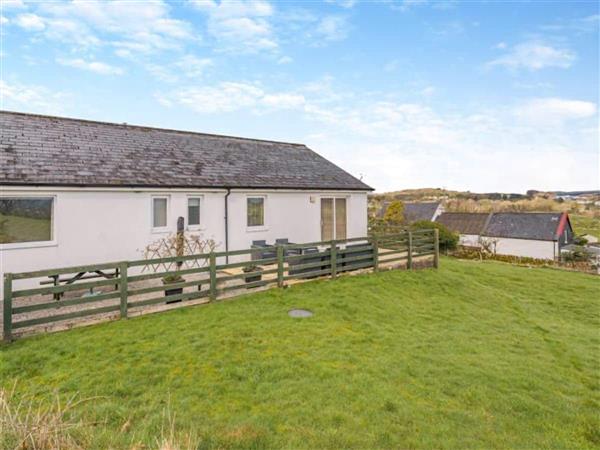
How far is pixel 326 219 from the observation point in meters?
15.4

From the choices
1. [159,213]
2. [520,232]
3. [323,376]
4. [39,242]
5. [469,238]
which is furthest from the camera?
[469,238]

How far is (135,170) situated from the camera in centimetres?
1118

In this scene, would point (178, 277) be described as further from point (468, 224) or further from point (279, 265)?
point (468, 224)

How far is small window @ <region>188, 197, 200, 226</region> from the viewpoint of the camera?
39.3ft

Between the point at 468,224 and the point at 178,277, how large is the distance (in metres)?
38.0

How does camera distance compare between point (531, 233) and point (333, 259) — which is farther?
point (531, 233)

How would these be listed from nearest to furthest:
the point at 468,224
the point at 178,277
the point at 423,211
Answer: the point at 178,277, the point at 468,224, the point at 423,211

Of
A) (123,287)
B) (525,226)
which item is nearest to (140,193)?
(123,287)

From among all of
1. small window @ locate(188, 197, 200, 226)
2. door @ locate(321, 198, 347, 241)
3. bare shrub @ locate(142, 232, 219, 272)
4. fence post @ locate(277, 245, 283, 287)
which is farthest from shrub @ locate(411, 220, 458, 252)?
bare shrub @ locate(142, 232, 219, 272)

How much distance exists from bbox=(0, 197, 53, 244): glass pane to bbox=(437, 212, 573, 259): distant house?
30.5 metres

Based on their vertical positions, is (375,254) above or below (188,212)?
below

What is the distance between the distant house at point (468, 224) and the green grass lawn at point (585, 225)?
45.6ft

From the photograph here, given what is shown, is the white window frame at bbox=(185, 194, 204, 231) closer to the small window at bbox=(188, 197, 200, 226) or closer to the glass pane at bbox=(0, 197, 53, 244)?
the small window at bbox=(188, 197, 200, 226)

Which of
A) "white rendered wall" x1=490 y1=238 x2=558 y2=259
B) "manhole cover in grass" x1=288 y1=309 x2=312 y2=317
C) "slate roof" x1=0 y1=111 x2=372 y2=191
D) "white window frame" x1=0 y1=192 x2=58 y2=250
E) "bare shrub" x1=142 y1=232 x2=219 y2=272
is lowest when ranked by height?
"white rendered wall" x1=490 y1=238 x2=558 y2=259
